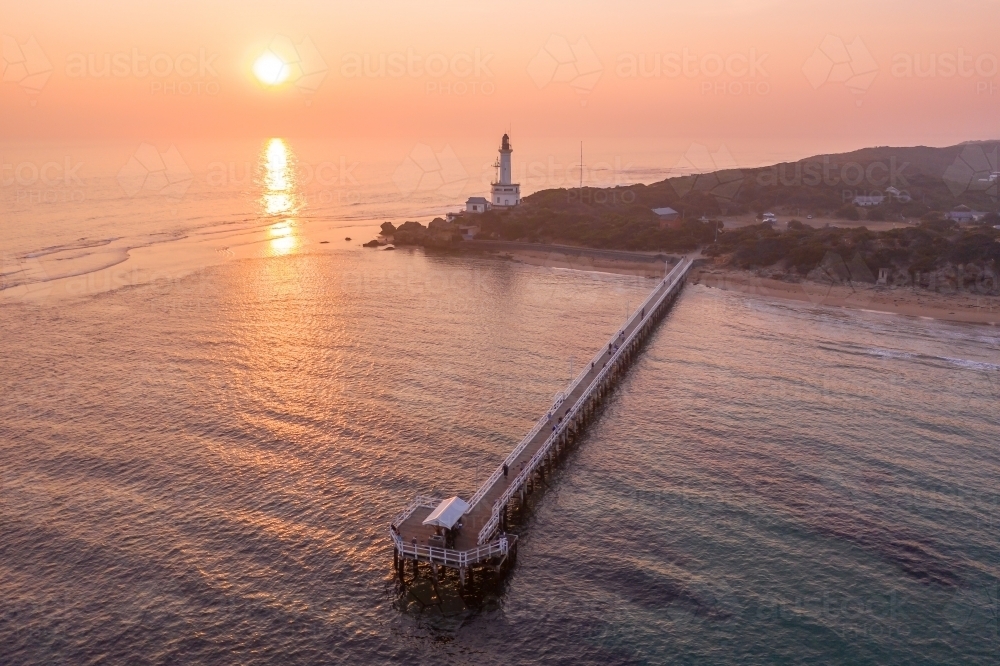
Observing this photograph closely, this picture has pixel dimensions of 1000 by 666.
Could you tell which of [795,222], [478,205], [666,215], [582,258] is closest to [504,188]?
[478,205]

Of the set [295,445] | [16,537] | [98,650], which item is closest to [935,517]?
[295,445]

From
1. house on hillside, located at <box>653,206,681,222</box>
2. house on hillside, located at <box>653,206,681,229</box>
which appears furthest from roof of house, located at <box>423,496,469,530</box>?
house on hillside, located at <box>653,206,681,222</box>

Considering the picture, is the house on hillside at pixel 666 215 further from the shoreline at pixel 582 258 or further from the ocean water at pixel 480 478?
the ocean water at pixel 480 478

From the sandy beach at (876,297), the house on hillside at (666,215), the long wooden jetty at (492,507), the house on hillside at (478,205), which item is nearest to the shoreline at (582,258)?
the sandy beach at (876,297)

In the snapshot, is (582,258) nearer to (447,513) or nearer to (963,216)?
(963,216)

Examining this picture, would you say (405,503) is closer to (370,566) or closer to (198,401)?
(370,566)

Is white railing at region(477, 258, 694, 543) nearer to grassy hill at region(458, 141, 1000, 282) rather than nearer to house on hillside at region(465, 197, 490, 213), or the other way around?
grassy hill at region(458, 141, 1000, 282)
